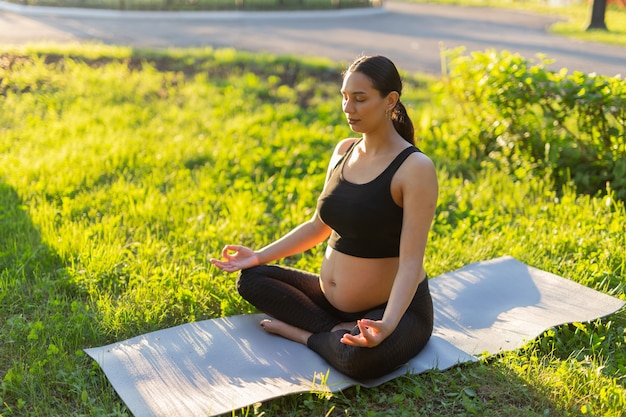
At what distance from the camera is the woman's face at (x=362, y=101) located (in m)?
3.26

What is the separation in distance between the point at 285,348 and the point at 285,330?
119mm

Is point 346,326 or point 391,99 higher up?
point 391,99

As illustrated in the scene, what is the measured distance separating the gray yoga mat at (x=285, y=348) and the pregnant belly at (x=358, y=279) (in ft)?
1.01

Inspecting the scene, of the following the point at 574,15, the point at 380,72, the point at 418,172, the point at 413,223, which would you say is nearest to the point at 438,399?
the point at 413,223

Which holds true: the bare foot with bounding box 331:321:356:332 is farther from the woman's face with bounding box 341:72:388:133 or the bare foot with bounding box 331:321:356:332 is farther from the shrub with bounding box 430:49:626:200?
the shrub with bounding box 430:49:626:200

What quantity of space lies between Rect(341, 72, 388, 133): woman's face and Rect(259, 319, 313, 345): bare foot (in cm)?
105

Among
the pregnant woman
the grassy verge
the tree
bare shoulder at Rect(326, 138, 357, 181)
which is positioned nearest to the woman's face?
the pregnant woman

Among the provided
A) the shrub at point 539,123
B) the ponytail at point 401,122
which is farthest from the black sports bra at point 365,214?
the shrub at point 539,123

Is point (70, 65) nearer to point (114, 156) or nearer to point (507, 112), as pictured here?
point (114, 156)

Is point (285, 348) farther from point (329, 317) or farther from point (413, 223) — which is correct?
point (413, 223)

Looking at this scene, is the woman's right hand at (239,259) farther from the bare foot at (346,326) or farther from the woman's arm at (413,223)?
the woman's arm at (413,223)

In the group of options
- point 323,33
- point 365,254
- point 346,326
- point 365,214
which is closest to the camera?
point 365,214

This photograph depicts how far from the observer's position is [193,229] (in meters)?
5.04

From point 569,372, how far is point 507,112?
119 inches
